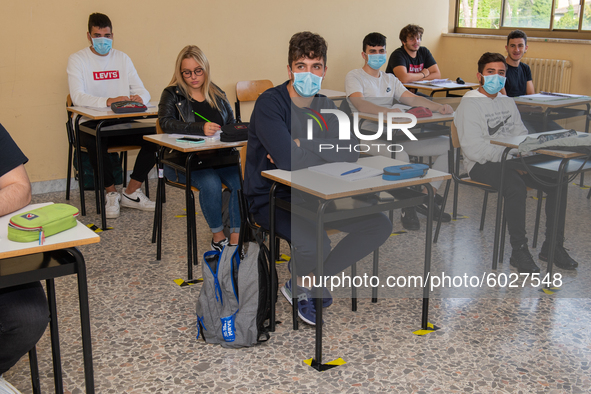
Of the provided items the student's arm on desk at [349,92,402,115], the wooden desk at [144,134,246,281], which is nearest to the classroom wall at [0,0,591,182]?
the student's arm on desk at [349,92,402,115]

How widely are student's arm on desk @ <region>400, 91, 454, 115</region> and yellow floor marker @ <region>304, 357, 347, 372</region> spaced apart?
2102mm

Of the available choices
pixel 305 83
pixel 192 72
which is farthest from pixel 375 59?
pixel 305 83

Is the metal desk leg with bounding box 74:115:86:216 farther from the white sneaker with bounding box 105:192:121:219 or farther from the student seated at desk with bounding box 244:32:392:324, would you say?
the student seated at desk with bounding box 244:32:392:324

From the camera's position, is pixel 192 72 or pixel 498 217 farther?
pixel 192 72

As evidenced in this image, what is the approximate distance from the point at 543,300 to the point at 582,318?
205 mm

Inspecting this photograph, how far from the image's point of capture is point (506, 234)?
3.04m

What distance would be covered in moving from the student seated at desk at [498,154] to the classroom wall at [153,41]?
2.35 m

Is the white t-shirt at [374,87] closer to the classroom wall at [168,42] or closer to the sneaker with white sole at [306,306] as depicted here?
the classroom wall at [168,42]

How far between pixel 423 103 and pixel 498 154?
1.06m

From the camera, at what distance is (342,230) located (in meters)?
2.33

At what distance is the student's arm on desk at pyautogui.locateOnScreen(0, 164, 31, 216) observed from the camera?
66.8 inches

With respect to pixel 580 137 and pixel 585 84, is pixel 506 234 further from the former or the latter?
pixel 585 84

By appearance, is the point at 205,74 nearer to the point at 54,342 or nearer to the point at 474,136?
the point at 474,136

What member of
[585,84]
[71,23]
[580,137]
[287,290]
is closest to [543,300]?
[580,137]
